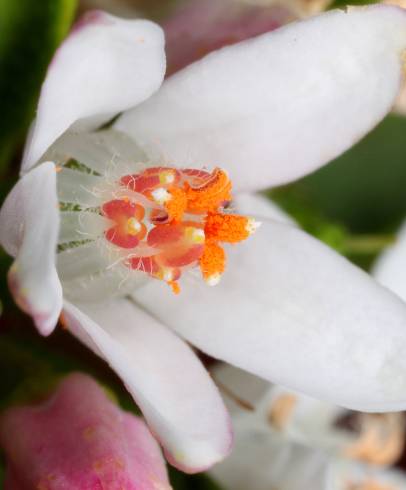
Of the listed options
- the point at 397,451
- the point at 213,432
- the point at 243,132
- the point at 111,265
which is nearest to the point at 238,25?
the point at 243,132

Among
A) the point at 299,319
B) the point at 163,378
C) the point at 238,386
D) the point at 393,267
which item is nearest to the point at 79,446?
the point at 163,378

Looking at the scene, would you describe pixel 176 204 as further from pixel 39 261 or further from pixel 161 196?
pixel 39 261

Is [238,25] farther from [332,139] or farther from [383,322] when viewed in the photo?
[383,322]

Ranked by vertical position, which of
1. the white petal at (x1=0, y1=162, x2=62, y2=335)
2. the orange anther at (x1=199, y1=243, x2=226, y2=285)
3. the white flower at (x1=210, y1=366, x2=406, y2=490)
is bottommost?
the white flower at (x1=210, y1=366, x2=406, y2=490)

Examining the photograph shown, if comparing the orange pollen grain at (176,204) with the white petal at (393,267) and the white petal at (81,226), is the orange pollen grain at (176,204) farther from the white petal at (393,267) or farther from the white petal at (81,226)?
the white petal at (393,267)

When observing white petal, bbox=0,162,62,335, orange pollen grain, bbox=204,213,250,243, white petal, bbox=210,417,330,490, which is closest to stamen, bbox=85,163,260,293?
orange pollen grain, bbox=204,213,250,243

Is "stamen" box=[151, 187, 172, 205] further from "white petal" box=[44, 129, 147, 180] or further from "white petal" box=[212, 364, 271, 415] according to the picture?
"white petal" box=[212, 364, 271, 415]
